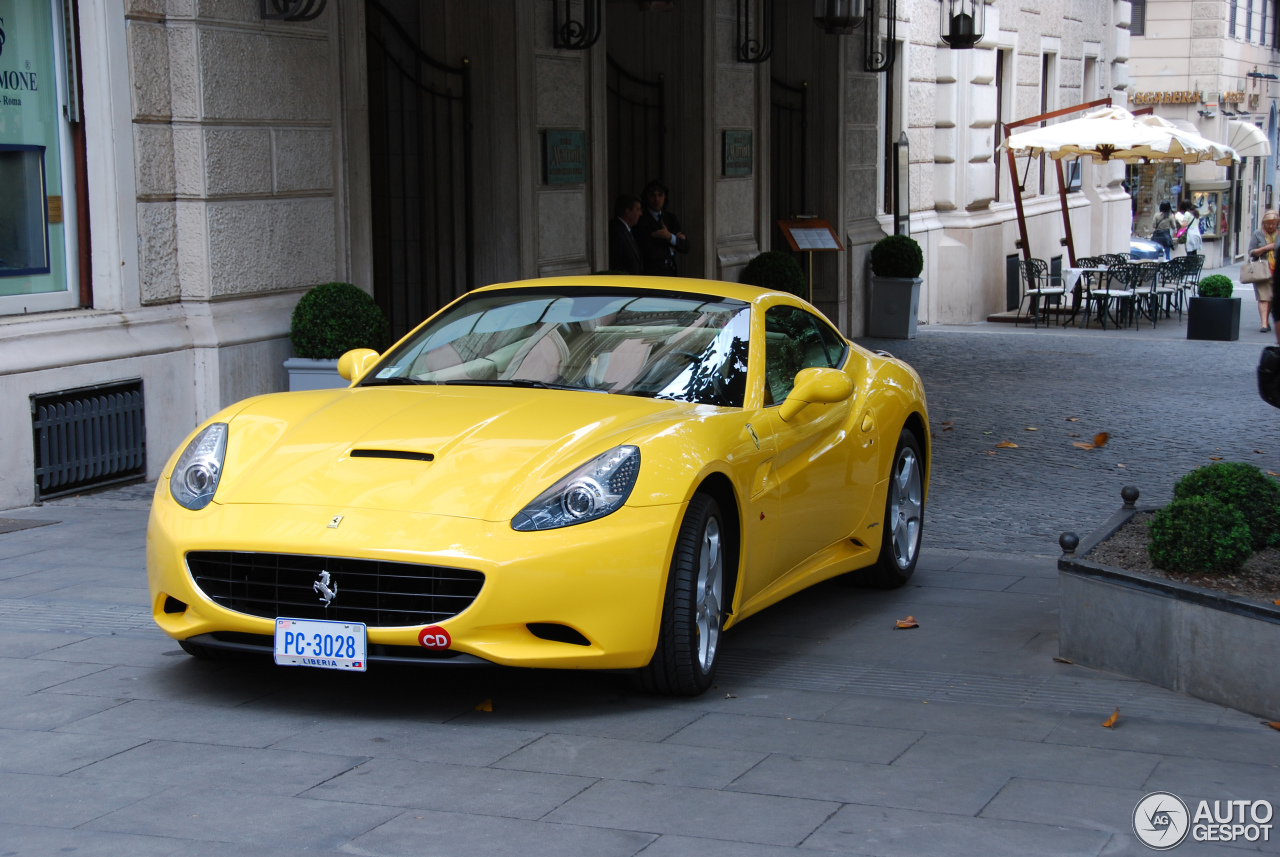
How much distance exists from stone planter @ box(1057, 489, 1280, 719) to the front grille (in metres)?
2.36

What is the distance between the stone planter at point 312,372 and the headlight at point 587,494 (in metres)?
5.54

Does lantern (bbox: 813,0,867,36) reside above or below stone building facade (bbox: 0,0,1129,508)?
above

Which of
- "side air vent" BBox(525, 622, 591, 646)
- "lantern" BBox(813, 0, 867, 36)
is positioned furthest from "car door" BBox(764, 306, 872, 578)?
"lantern" BBox(813, 0, 867, 36)

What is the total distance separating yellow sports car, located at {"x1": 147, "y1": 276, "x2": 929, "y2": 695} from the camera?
4648 millimetres

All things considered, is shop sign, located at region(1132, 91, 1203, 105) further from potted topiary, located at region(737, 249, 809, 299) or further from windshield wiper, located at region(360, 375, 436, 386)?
windshield wiper, located at region(360, 375, 436, 386)

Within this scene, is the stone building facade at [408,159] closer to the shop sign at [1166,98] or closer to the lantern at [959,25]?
the lantern at [959,25]

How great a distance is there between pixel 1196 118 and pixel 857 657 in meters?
40.4

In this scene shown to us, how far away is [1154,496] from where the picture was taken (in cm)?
924

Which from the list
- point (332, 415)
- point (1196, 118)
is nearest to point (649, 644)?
point (332, 415)

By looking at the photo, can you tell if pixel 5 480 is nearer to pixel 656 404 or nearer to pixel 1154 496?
pixel 656 404

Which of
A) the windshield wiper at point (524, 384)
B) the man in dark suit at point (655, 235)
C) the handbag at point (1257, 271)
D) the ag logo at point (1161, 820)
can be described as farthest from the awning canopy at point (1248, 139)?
the ag logo at point (1161, 820)

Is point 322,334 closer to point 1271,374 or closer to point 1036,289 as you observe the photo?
point 1271,374

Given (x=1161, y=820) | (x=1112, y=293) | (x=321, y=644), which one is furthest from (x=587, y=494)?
(x=1112, y=293)

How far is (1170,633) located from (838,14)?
1199 centimetres
